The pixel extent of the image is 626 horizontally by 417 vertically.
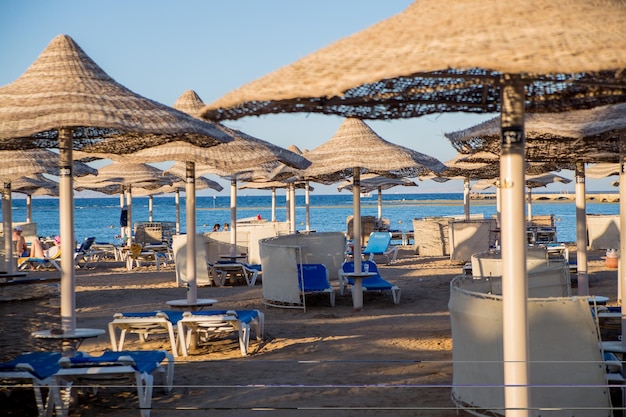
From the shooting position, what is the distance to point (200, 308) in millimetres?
8602

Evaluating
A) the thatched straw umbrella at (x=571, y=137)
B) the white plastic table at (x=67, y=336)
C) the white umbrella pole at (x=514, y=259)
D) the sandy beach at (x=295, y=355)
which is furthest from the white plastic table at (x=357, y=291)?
the white umbrella pole at (x=514, y=259)

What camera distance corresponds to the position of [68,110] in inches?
230

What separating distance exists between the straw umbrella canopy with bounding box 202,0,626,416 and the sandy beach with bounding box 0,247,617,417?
0.73 metres

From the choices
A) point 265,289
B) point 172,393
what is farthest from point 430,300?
point 172,393

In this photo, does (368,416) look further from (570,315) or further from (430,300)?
(430,300)

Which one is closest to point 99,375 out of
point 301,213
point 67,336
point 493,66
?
point 67,336

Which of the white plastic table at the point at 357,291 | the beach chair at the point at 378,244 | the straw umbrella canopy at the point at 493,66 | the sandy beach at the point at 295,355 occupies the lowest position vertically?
the sandy beach at the point at 295,355

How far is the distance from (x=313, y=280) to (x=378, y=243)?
604 cm

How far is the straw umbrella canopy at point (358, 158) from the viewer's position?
10.9 m

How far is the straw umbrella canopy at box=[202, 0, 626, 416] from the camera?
114 inches

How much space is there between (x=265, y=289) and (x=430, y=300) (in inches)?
92.5

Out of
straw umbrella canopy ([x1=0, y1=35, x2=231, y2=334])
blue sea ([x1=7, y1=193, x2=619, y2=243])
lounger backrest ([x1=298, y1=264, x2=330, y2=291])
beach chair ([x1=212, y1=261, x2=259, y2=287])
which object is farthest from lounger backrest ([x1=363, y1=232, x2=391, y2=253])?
blue sea ([x1=7, y1=193, x2=619, y2=243])

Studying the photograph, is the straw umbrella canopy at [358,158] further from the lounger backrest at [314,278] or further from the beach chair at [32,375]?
the beach chair at [32,375]

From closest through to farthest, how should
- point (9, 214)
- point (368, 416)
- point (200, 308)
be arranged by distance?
point (368, 416) < point (200, 308) < point (9, 214)
